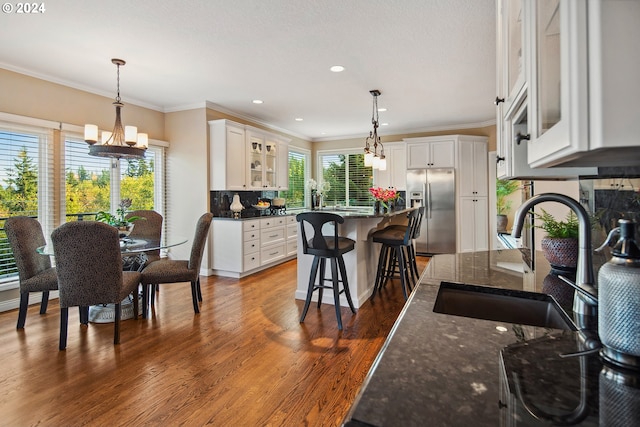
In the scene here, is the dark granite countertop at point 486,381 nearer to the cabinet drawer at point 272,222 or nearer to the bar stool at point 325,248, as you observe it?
the bar stool at point 325,248

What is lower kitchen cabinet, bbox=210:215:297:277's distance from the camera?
4816 mm

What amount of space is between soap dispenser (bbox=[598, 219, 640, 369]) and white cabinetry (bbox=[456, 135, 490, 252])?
19.2ft

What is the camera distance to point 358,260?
3510mm

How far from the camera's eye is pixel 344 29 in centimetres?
270

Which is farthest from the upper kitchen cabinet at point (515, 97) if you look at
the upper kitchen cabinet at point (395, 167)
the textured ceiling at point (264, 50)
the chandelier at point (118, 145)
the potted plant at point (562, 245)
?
the upper kitchen cabinet at point (395, 167)

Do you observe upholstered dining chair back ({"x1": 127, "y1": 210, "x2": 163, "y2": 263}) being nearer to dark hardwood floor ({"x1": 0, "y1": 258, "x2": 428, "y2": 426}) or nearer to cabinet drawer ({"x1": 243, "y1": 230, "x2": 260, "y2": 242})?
dark hardwood floor ({"x1": 0, "y1": 258, "x2": 428, "y2": 426})

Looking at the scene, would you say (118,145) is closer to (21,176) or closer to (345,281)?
(21,176)

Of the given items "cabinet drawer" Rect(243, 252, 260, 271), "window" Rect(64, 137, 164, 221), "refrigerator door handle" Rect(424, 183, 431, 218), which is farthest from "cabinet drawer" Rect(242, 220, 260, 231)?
"refrigerator door handle" Rect(424, 183, 431, 218)

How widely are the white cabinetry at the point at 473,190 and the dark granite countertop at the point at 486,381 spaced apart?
18.8 feet

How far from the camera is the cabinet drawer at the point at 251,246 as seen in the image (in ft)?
15.9

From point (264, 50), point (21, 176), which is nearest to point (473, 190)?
point (264, 50)

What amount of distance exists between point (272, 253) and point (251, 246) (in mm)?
611

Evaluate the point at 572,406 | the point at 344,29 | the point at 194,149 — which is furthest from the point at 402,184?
the point at 572,406

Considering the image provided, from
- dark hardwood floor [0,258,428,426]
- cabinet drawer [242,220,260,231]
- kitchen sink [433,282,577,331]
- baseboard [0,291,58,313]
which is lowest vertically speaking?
dark hardwood floor [0,258,428,426]
